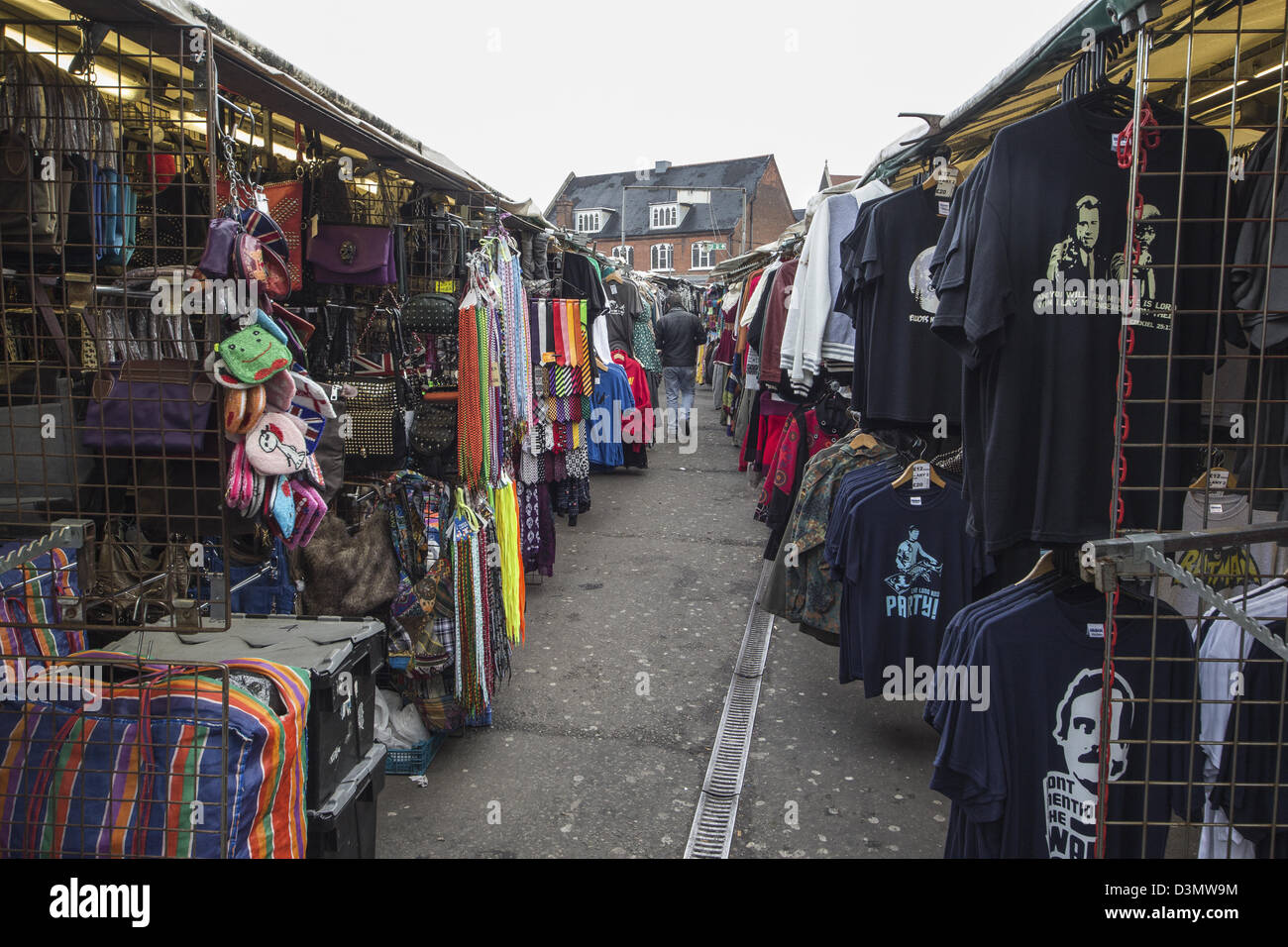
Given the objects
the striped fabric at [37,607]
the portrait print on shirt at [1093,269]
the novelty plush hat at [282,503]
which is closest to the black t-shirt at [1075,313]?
the portrait print on shirt at [1093,269]

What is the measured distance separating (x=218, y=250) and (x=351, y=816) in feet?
6.02

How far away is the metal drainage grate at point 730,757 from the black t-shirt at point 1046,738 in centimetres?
140

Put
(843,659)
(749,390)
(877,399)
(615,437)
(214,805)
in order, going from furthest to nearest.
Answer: (615,437) → (749,390) → (843,659) → (877,399) → (214,805)

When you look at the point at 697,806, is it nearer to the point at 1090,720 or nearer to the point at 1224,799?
the point at 1090,720

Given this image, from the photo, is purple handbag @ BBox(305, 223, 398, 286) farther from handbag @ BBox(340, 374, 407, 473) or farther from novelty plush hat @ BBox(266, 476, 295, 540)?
novelty plush hat @ BBox(266, 476, 295, 540)

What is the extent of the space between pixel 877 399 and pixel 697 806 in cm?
195

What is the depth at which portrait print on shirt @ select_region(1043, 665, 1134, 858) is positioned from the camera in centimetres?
229

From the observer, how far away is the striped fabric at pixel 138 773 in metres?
2.23

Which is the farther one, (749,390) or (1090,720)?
(749,390)

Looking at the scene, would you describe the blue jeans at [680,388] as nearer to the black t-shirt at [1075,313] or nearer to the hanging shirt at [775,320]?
the hanging shirt at [775,320]

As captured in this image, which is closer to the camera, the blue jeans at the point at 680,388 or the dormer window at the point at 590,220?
the blue jeans at the point at 680,388

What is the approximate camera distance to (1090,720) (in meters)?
2.30

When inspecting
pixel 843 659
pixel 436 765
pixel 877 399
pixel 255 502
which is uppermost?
pixel 877 399

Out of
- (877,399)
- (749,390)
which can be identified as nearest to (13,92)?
(877,399)
